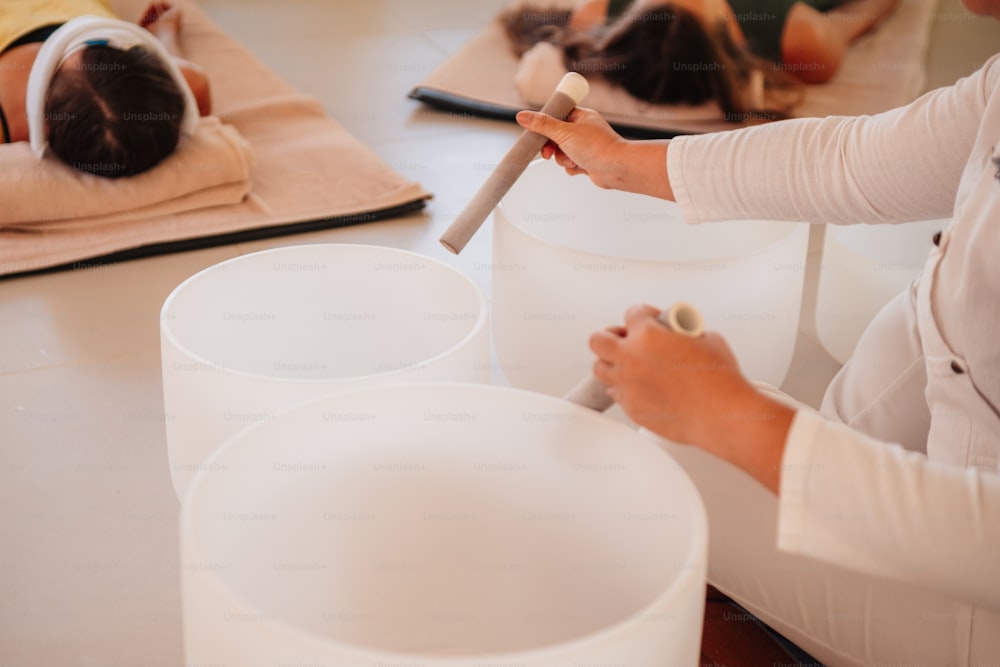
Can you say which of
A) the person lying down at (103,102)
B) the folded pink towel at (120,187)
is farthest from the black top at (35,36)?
the folded pink towel at (120,187)

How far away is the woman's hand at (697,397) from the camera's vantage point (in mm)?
648

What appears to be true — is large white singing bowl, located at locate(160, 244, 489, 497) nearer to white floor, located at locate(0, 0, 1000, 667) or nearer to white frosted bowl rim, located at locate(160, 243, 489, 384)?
white frosted bowl rim, located at locate(160, 243, 489, 384)

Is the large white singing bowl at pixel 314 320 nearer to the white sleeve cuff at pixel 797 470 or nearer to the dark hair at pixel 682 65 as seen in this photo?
the white sleeve cuff at pixel 797 470

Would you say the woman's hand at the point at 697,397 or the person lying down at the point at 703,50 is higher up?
the woman's hand at the point at 697,397

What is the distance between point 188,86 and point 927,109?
1354 millimetres

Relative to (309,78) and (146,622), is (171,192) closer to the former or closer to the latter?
(309,78)

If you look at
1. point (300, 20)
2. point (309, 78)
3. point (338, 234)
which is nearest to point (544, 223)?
point (338, 234)

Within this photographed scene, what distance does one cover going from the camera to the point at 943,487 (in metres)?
0.63

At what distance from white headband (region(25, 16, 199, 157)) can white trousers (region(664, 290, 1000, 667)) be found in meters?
1.21

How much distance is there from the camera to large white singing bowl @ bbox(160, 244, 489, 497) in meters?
0.89

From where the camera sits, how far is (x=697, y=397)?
2.17ft

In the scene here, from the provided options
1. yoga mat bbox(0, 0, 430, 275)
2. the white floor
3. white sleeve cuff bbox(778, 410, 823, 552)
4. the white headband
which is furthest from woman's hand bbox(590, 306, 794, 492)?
the white headband

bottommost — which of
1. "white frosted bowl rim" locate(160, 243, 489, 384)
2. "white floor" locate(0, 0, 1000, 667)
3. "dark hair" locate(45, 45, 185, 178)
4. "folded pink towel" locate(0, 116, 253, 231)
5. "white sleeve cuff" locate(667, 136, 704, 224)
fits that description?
"white floor" locate(0, 0, 1000, 667)

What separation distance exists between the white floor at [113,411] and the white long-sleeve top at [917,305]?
18.5 inches
